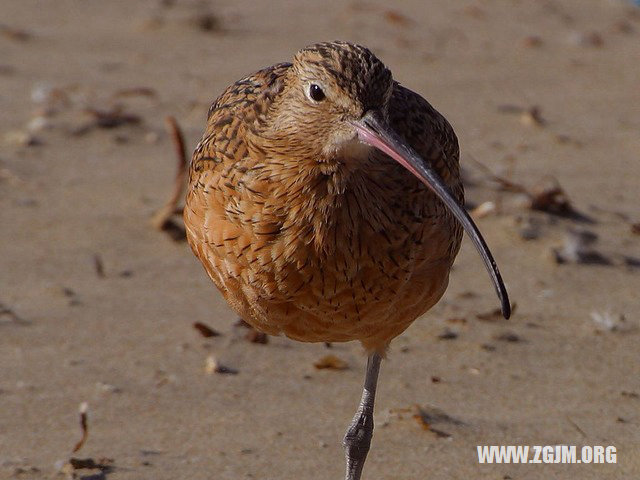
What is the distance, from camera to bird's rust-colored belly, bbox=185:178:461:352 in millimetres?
4520

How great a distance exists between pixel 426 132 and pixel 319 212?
683 mm

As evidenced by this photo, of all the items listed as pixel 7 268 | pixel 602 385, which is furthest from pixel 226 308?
pixel 602 385

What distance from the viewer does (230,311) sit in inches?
253

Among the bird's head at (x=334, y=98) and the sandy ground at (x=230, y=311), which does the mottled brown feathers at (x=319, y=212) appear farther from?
the sandy ground at (x=230, y=311)

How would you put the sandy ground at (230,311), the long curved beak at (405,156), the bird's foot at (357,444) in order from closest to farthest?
the long curved beak at (405,156)
the bird's foot at (357,444)
the sandy ground at (230,311)

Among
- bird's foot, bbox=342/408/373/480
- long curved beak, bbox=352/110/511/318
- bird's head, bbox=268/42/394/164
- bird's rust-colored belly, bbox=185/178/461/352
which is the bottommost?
bird's foot, bbox=342/408/373/480

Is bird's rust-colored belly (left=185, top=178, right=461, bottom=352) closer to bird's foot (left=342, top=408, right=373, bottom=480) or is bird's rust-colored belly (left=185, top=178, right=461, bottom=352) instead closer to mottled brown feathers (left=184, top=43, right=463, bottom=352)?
mottled brown feathers (left=184, top=43, right=463, bottom=352)

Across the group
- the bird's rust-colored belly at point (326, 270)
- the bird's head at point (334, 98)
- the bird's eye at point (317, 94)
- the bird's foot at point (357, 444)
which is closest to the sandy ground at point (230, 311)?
the bird's foot at point (357, 444)

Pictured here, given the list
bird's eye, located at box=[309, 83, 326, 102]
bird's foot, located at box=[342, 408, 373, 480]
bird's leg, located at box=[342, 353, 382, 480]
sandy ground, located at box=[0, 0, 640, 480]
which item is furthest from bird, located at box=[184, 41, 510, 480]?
sandy ground, located at box=[0, 0, 640, 480]

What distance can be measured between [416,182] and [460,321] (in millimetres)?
1854

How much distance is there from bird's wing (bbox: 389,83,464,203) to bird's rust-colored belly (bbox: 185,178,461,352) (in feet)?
0.81

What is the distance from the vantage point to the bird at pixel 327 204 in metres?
4.22

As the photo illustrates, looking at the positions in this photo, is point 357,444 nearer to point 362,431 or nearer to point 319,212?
point 362,431

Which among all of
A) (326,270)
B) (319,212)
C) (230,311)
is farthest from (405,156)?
(230,311)
